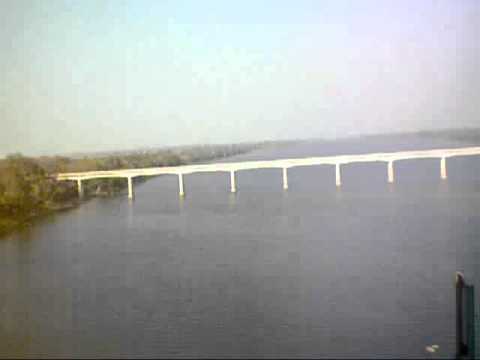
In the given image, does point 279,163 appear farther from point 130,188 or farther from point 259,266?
point 259,266

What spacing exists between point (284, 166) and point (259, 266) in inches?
73.3

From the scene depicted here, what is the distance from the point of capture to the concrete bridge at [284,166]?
3664mm

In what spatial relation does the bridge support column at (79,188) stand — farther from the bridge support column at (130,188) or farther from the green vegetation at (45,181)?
the bridge support column at (130,188)

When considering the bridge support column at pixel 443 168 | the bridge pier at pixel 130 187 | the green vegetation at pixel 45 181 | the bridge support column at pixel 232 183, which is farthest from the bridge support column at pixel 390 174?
the bridge pier at pixel 130 187

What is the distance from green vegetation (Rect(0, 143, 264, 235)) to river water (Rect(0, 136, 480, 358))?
12 cm

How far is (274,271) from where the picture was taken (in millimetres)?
3139

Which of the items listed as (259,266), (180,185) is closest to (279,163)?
(180,185)

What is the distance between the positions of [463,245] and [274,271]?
1392 mm

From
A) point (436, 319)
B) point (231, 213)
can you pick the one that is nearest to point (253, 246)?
point (231, 213)

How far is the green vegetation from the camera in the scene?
3.26 m

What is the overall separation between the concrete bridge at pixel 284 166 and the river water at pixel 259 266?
0.09 meters

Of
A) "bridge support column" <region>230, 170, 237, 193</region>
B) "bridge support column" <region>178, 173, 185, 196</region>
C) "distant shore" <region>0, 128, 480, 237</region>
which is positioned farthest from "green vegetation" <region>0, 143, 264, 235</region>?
"bridge support column" <region>230, 170, 237, 193</region>

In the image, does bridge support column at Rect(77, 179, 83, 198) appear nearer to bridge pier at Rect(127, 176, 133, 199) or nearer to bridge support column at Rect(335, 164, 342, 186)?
bridge pier at Rect(127, 176, 133, 199)

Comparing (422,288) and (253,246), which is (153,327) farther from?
(422,288)
